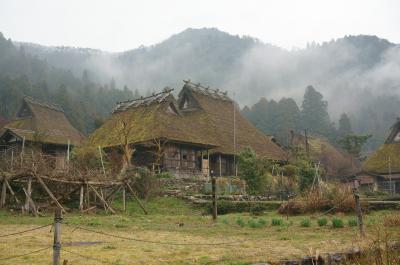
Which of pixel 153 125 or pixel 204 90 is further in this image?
pixel 204 90

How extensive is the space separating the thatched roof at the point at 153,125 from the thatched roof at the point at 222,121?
38.4 inches

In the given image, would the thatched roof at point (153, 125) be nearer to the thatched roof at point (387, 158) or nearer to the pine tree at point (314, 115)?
the thatched roof at point (387, 158)

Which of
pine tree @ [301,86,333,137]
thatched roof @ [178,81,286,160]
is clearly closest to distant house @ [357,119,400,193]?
thatched roof @ [178,81,286,160]

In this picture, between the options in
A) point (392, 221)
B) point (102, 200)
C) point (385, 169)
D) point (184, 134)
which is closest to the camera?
point (392, 221)

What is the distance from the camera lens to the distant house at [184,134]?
94.7 feet

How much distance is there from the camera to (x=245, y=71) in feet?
435

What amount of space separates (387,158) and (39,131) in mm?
28513

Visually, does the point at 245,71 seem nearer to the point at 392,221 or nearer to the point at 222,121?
the point at 222,121

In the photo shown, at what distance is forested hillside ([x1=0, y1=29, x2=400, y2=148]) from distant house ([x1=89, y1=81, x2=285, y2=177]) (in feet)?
119

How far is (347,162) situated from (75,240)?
1851 inches

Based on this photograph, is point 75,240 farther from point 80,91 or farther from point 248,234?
point 80,91

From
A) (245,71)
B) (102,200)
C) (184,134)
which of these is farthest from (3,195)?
(245,71)

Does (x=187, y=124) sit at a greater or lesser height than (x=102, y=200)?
greater

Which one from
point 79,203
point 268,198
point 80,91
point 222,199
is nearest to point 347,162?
point 268,198
